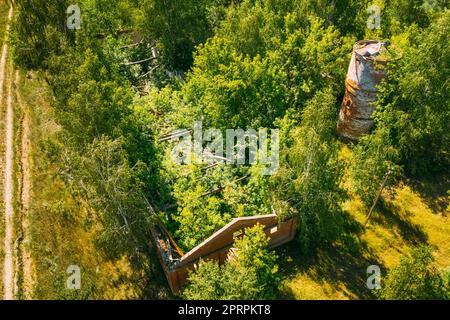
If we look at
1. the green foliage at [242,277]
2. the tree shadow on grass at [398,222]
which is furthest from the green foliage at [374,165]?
the green foliage at [242,277]

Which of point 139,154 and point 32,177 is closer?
point 139,154

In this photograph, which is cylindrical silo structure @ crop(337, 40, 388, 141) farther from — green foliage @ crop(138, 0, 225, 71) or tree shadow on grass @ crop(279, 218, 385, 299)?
green foliage @ crop(138, 0, 225, 71)

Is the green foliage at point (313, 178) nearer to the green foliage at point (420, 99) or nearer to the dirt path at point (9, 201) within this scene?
the green foliage at point (420, 99)

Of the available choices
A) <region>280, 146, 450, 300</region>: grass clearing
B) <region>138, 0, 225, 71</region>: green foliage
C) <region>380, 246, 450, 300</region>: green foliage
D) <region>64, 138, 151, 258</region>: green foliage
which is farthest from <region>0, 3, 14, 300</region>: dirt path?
<region>380, 246, 450, 300</region>: green foliage

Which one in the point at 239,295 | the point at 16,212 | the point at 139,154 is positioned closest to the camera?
the point at 239,295

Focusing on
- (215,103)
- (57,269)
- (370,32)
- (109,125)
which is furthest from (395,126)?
(57,269)

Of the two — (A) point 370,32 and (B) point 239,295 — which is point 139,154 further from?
(A) point 370,32
